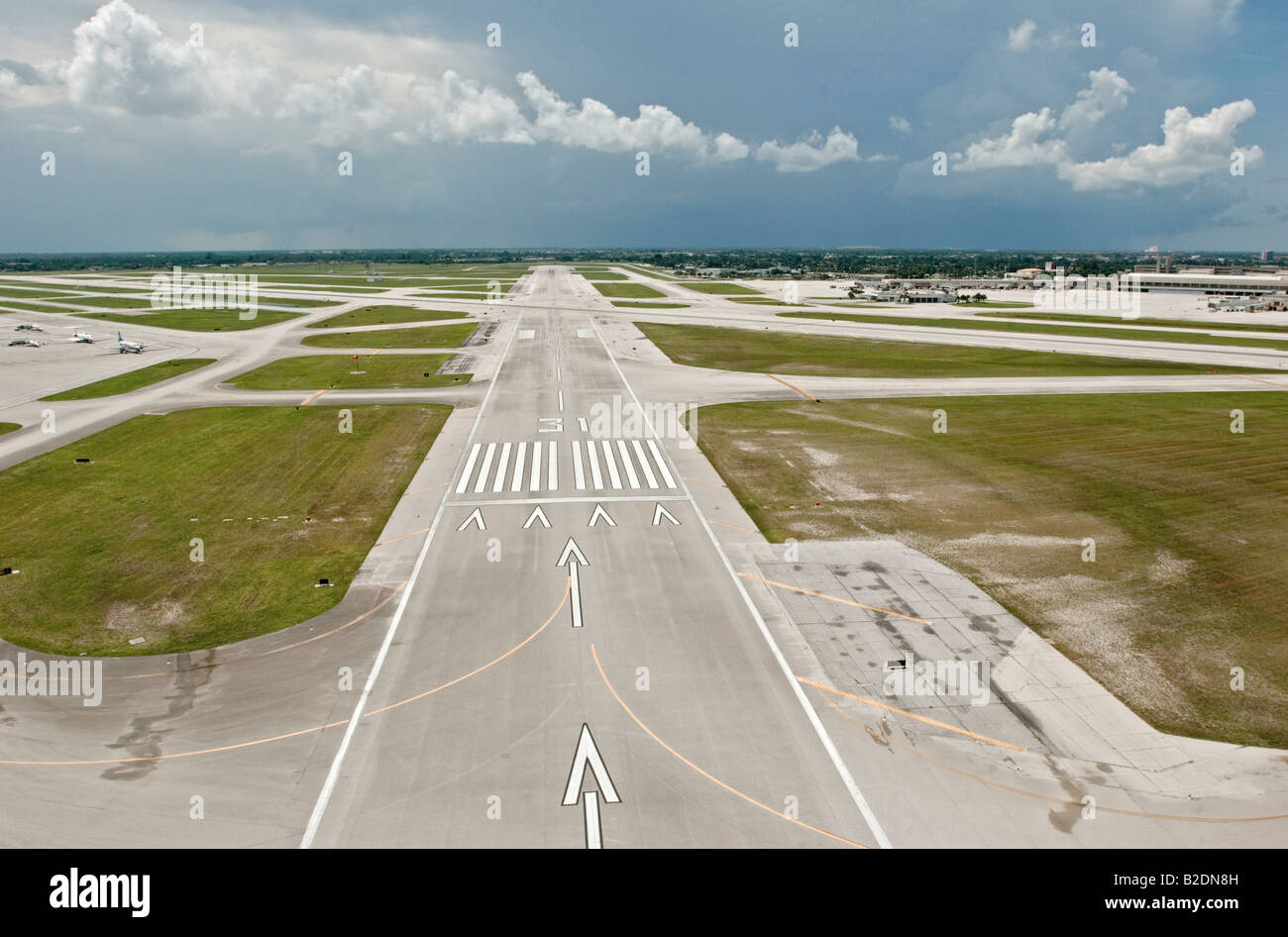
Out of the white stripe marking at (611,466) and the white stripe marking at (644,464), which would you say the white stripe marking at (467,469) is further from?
the white stripe marking at (644,464)

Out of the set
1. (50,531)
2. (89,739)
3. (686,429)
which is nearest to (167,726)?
(89,739)

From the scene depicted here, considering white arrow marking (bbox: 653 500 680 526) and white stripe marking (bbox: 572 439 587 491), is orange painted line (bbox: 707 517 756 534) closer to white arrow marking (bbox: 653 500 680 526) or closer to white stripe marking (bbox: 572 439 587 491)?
white arrow marking (bbox: 653 500 680 526)

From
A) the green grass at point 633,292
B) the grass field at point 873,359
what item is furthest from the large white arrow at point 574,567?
the green grass at point 633,292

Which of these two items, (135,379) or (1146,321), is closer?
(135,379)

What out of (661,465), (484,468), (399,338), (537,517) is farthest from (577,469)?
(399,338)

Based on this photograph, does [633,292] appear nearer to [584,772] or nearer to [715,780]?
[584,772]

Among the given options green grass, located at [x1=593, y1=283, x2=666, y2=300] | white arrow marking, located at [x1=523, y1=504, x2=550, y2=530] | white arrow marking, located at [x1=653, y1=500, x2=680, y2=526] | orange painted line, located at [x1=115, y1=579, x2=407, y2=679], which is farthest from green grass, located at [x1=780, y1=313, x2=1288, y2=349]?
orange painted line, located at [x1=115, y1=579, x2=407, y2=679]
